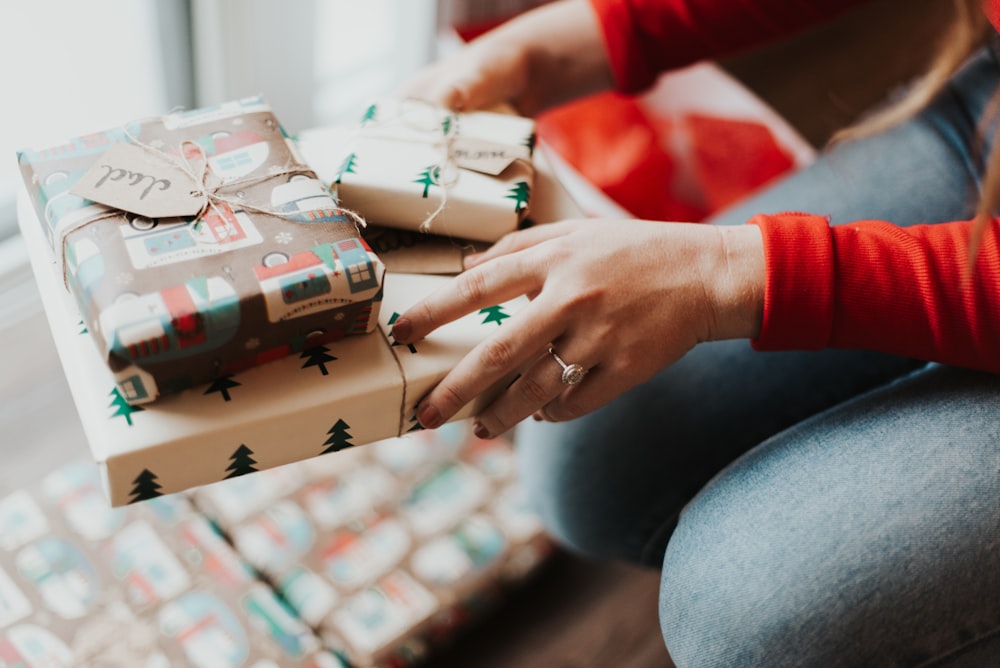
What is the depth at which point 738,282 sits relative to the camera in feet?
1.90

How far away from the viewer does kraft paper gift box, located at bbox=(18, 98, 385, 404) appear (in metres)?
0.49

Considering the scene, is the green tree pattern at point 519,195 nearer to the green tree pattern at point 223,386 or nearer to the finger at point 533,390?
the finger at point 533,390

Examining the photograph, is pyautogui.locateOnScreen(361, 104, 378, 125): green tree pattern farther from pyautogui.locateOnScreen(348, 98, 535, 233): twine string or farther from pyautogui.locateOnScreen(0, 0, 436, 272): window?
pyautogui.locateOnScreen(0, 0, 436, 272): window

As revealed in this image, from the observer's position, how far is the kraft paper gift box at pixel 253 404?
0.50m

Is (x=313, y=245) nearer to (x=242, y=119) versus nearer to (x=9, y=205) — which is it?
(x=242, y=119)

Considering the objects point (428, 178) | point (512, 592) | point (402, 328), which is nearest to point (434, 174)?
point (428, 178)

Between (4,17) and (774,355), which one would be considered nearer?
(774,355)

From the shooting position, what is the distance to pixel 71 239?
515 millimetres

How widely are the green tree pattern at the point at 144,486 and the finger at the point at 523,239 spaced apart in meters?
0.24

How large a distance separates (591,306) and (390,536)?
1.67ft

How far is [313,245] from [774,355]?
1.40 ft

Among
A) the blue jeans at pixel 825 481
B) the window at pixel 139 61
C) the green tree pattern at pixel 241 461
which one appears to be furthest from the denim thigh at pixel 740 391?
the window at pixel 139 61

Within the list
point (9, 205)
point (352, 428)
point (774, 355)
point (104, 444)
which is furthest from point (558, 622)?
point (9, 205)

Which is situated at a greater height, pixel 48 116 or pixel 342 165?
pixel 342 165
